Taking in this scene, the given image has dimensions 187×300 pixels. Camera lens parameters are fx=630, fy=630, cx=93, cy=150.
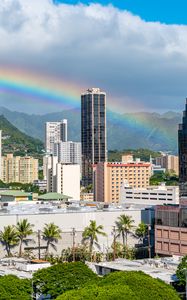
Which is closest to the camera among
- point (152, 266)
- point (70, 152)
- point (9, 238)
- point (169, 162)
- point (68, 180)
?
point (152, 266)

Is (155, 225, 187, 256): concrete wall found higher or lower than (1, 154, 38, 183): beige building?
lower

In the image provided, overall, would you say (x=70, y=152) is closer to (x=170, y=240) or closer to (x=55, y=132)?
(x=55, y=132)

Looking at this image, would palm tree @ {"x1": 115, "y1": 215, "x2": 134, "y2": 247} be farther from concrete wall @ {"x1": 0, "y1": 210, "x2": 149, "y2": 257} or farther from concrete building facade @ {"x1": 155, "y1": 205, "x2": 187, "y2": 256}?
concrete building facade @ {"x1": 155, "y1": 205, "x2": 187, "y2": 256}

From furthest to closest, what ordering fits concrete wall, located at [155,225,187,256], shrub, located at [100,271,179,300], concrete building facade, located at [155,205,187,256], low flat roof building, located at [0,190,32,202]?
low flat roof building, located at [0,190,32,202], concrete building facade, located at [155,205,187,256], concrete wall, located at [155,225,187,256], shrub, located at [100,271,179,300]

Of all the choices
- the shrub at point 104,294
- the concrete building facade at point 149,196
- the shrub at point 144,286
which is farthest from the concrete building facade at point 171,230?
the concrete building facade at point 149,196

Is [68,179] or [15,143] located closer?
[68,179]

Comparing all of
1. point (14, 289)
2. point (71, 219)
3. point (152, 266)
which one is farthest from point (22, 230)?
point (14, 289)

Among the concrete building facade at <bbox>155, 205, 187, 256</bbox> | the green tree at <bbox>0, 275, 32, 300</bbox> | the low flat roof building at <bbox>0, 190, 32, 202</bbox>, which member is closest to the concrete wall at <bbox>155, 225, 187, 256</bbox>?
the concrete building facade at <bbox>155, 205, 187, 256</bbox>
